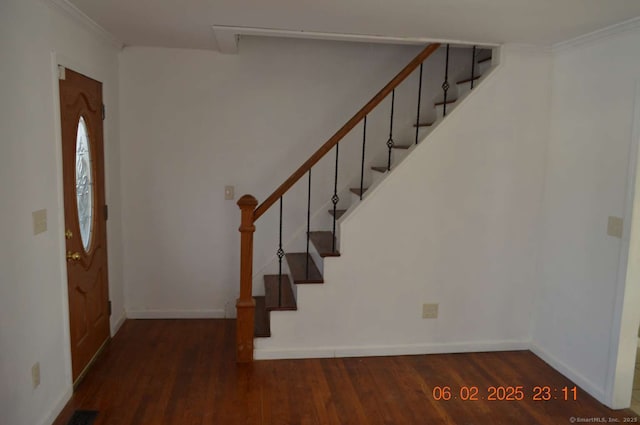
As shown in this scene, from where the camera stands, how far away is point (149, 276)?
150 inches

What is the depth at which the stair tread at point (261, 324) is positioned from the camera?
126 inches

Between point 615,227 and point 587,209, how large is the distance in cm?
26

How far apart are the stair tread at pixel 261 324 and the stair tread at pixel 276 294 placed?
12 cm

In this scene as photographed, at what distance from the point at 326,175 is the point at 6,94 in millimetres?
2447

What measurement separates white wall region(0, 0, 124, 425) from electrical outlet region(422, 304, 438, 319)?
2357 mm

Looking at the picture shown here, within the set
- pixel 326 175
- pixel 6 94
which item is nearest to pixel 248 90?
pixel 326 175

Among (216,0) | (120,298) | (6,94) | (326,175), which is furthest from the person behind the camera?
(326,175)

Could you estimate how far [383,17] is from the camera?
2631mm

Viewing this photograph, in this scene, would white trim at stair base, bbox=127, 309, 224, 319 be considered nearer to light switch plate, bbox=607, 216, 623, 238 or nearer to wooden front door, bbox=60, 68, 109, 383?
wooden front door, bbox=60, 68, 109, 383

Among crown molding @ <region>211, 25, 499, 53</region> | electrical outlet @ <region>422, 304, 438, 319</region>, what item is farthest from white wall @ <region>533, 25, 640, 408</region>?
electrical outlet @ <region>422, 304, 438, 319</region>

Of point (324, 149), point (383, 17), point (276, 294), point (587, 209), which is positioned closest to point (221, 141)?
point (324, 149)

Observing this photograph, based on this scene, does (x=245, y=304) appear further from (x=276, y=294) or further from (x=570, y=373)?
(x=570, y=373)

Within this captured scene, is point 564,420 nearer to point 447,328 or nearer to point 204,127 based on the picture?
point 447,328

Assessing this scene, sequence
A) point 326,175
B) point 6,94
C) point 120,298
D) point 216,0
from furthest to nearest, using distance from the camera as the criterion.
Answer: point 326,175
point 120,298
point 216,0
point 6,94
